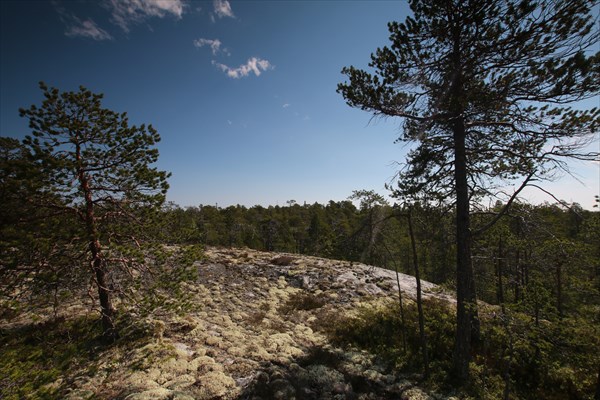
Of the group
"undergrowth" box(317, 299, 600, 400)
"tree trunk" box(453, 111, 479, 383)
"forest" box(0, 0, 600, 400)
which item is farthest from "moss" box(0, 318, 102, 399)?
"tree trunk" box(453, 111, 479, 383)

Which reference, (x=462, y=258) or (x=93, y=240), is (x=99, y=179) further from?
(x=462, y=258)

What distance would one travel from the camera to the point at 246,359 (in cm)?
762

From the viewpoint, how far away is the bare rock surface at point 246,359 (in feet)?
20.0

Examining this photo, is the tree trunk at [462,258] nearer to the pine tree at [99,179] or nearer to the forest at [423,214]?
the forest at [423,214]

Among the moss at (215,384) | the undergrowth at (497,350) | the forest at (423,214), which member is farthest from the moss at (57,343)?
the undergrowth at (497,350)

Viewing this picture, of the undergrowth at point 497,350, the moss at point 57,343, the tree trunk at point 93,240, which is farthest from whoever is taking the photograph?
the tree trunk at point 93,240

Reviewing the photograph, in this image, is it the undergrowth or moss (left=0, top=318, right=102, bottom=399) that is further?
the undergrowth

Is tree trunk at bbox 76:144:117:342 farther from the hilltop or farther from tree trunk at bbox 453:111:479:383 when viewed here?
tree trunk at bbox 453:111:479:383

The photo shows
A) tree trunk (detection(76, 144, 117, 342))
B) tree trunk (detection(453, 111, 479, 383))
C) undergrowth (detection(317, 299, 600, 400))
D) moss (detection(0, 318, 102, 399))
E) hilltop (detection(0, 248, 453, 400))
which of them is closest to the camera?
moss (detection(0, 318, 102, 399))

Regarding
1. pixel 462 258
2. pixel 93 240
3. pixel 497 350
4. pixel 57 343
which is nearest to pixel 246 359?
pixel 57 343

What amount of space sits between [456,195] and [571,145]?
272cm

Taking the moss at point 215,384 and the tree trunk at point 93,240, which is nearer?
the moss at point 215,384

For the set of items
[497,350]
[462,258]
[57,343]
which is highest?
[462,258]

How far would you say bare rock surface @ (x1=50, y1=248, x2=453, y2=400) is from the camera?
20.0ft
